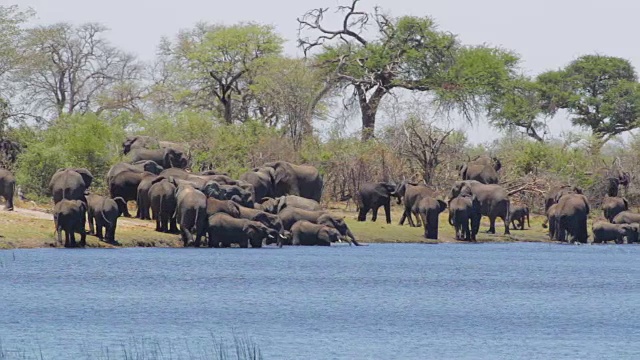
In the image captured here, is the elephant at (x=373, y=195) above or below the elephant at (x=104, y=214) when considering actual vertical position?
above

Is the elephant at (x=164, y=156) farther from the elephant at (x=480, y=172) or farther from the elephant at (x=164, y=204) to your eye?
the elephant at (x=480, y=172)

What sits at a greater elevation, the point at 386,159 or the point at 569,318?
the point at 386,159

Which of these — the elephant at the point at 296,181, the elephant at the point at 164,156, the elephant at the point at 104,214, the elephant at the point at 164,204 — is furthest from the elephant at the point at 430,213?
the elephant at the point at 104,214

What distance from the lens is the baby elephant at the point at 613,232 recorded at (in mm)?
49688

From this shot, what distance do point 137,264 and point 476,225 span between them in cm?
1576

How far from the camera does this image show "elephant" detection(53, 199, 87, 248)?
118 feet

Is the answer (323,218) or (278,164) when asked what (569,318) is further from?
(278,164)

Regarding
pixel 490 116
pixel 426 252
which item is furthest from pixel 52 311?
pixel 490 116

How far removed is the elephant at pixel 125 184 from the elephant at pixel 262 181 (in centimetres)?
519

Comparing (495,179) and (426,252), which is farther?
(495,179)

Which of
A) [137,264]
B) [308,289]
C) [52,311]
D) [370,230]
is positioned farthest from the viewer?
[370,230]

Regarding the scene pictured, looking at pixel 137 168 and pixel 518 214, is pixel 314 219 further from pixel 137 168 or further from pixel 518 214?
pixel 518 214

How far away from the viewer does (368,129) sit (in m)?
67.5

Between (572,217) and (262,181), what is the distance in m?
10.5
